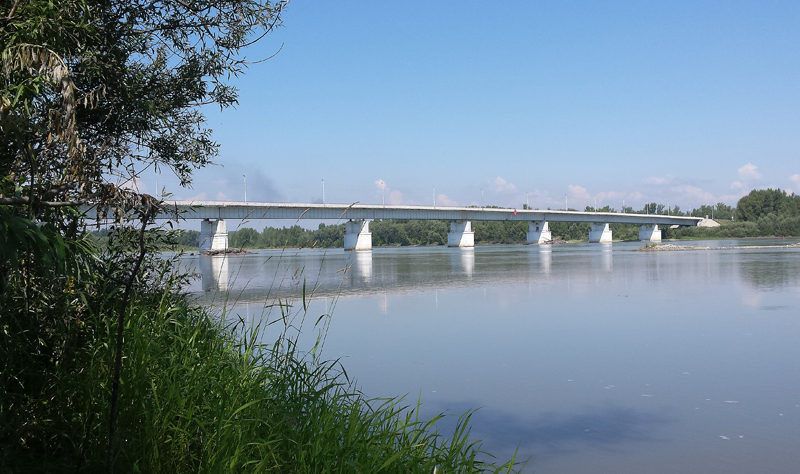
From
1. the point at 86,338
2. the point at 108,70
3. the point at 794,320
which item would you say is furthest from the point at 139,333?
the point at 794,320

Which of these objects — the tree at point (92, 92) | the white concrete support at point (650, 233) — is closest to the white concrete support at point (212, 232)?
the tree at point (92, 92)

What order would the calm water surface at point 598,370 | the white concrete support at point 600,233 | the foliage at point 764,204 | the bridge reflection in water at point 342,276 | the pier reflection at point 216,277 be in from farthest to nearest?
the foliage at point 764,204, the white concrete support at point 600,233, the bridge reflection in water at point 342,276, the pier reflection at point 216,277, the calm water surface at point 598,370

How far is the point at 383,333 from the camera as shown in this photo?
1297 cm

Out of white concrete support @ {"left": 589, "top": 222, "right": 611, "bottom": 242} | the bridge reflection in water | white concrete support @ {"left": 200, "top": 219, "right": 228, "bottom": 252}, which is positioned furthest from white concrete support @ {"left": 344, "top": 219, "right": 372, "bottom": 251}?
white concrete support @ {"left": 589, "top": 222, "right": 611, "bottom": 242}

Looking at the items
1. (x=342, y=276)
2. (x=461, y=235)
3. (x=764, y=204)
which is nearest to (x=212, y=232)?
(x=461, y=235)

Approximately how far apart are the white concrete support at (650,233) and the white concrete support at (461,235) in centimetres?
5400

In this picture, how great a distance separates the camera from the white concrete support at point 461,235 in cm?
11319

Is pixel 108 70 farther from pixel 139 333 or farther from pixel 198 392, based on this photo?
pixel 198 392

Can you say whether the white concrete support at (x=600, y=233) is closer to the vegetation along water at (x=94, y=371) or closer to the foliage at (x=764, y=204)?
the foliage at (x=764, y=204)

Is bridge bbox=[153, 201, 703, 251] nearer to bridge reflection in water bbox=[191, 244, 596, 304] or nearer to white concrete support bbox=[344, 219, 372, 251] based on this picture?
white concrete support bbox=[344, 219, 372, 251]

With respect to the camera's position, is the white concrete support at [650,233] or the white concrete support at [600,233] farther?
the white concrete support at [650,233]

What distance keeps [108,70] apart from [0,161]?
2.90 m

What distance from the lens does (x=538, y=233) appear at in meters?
128

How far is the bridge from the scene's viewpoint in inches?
2933
